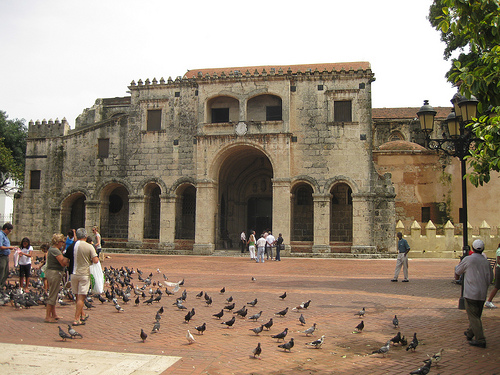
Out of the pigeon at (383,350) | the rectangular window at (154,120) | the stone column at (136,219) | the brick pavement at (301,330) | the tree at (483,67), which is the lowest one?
the brick pavement at (301,330)

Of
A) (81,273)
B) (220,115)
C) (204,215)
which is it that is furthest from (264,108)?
(81,273)

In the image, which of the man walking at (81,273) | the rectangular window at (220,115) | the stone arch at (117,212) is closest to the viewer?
the man walking at (81,273)

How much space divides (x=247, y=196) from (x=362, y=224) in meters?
9.65

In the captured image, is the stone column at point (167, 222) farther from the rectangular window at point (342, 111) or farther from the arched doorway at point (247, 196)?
the rectangular window at point (342, 111)

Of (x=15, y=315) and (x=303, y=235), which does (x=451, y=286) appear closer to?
(x=15, y=315)

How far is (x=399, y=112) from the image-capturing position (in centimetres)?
4047

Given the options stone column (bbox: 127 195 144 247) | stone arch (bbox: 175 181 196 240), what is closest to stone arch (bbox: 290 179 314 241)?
stone arch (bbox: 175 181 196 240)

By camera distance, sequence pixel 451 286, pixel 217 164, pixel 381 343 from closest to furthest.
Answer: pixel 381 343 → pixel 451 286 → pixel 217 164

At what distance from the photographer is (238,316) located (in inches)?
384

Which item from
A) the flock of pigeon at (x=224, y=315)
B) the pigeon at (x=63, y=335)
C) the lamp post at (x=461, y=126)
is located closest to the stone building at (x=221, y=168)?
the lamp post at (x=461, y=126)

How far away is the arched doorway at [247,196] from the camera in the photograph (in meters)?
32.8

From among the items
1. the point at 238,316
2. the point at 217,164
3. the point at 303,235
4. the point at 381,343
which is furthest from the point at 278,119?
the point at 381,343

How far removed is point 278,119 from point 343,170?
5419 mm

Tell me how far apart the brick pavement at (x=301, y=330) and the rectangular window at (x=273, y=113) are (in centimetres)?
1690
